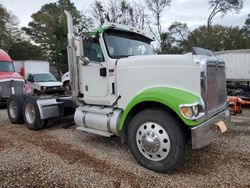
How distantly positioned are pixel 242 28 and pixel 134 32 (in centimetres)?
3919

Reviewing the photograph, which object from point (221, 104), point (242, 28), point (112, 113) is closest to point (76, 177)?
point (112, 113)

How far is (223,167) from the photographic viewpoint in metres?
3.81

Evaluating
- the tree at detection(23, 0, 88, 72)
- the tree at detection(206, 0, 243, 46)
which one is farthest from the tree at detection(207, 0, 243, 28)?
the tree at detection(23, 0, 88, 72)

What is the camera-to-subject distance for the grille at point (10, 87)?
35.4 feet

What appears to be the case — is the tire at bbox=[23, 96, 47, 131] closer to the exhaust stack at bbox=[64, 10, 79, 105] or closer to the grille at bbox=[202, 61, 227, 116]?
the exhaust stack at bbox=[64, 10, 79, 105]

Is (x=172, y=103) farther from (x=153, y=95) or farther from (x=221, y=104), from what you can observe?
(x=221, y=104)

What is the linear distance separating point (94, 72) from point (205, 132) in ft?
8.09

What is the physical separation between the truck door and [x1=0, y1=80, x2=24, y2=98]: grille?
7.27m

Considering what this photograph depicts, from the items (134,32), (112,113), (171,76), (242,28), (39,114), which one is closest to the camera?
(171,76)

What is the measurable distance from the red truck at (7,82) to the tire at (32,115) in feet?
16.6

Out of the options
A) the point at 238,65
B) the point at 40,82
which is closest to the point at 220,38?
the point at 238,65

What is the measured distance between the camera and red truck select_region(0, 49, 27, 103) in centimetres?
1083

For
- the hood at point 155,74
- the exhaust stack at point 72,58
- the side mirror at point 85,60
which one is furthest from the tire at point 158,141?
the exhaust stack at point 72,58

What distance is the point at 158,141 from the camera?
358 cm
